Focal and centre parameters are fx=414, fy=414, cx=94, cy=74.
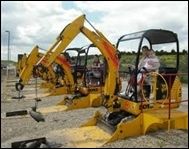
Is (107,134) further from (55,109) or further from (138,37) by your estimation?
(55,109)

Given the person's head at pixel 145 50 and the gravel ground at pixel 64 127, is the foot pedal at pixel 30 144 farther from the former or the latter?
the person's head at pixel 145 50

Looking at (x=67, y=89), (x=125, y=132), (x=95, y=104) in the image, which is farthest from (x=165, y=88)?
(x=67, y=89)

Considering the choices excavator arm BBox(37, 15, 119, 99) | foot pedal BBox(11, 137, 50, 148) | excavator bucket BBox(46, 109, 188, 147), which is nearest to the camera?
foot pedal BBox(11, 137, 50, 148)

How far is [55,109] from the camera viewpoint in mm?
15180

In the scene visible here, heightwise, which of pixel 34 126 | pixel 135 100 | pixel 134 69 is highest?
pixel 134 69

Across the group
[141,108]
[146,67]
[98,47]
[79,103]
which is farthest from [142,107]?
[79,103]

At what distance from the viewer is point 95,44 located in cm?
1144

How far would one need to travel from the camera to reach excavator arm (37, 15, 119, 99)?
442 inches

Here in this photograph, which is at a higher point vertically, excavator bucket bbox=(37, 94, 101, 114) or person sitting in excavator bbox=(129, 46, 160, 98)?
person sitting in excavator bbox=(129, 46, 160, 98)

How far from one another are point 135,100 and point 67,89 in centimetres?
1055

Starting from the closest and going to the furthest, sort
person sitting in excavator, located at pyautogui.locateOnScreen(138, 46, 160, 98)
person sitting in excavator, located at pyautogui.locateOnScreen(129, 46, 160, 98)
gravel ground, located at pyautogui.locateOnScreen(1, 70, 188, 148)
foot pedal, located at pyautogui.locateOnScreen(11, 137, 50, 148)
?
foot pedal, located at pyautogui.locateOnScreen(11, 137, 50, 148) < gravel ground, located at pyautogui.locateOnScreen(1, 70, 188, 148) < person sitting in excavator, located at pyautogui.locateOnScreen(129, 46, 160, 98) < person sitting in excavator, located at pyautogui.locateOnScreen(138, 46, 160, 98)

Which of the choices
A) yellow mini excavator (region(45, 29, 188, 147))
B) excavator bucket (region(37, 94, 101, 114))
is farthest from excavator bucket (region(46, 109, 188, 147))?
excavator bucket (region(37, 94, 101, 114))

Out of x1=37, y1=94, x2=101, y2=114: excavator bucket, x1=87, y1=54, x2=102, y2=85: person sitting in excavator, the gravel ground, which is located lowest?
the gravel ground

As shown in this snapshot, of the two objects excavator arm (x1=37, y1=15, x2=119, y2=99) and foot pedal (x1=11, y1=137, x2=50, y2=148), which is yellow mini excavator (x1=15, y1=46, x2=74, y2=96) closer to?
excavator arm (x1=37, y1=15, x2=119, y2=99)
